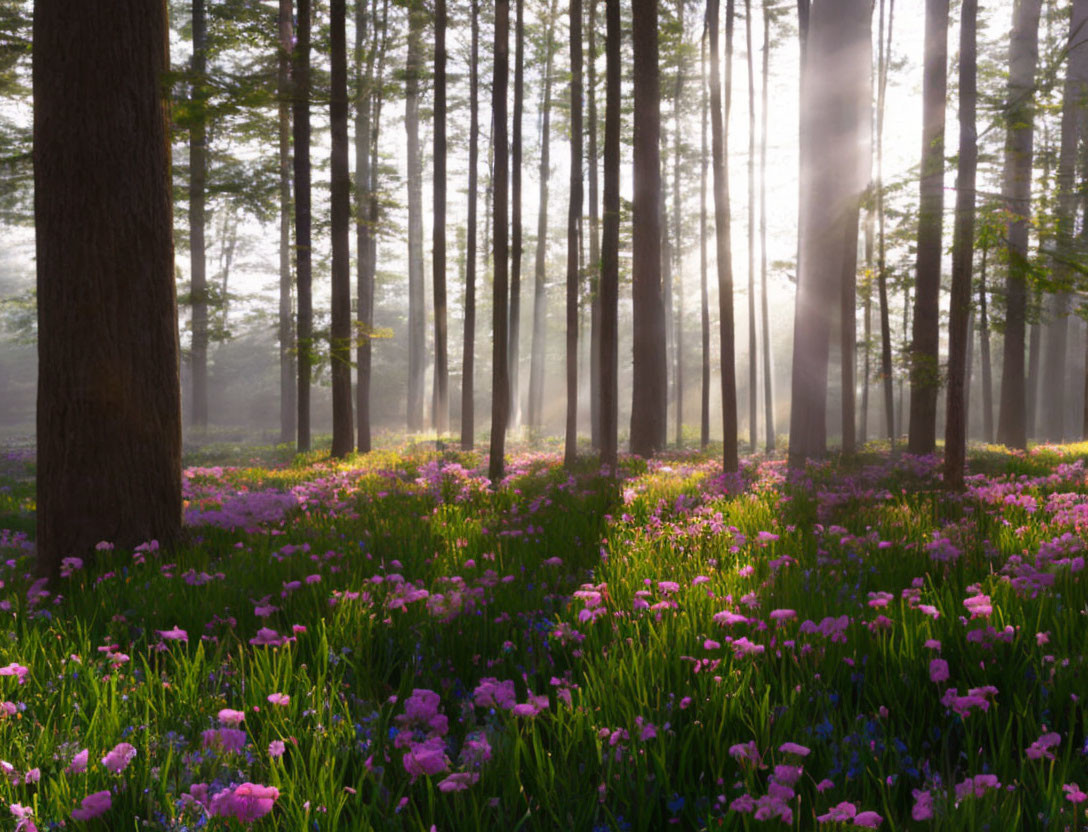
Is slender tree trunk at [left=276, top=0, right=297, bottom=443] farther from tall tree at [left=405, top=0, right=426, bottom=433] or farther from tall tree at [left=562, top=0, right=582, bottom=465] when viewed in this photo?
tall tree at [left=562, top=0, right=582, bottom=465]

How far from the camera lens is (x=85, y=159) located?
15.5 ft

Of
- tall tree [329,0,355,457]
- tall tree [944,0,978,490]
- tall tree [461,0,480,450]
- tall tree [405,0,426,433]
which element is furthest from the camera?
tall tree [405,0,426,433]

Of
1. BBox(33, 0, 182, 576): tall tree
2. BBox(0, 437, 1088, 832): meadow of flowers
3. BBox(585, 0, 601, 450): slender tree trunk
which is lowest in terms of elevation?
BBox(0, 437, 1088, 832): meadow of flowers

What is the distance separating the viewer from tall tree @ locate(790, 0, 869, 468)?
40.1ft

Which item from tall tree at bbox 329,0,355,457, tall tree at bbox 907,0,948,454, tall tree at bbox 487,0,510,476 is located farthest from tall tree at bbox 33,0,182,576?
tall tree at bbox 907,0,948,454

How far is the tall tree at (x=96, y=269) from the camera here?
4.71m

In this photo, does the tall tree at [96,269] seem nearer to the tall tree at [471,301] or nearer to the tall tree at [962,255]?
the tall tree at [962,255]

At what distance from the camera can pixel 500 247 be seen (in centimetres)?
912

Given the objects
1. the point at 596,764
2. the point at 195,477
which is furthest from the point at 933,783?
the point at 195,477

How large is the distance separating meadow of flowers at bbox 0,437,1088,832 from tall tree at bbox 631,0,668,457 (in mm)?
8009

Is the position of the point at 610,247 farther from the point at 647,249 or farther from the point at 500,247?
the point at 647,249

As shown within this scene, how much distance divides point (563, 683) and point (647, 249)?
10.9m

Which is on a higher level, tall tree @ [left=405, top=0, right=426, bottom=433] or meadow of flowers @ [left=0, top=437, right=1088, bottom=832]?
tall tree @ [left=405, top=0, right=426, bottom=433]

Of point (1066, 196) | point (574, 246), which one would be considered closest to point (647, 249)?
point (574, 246)
